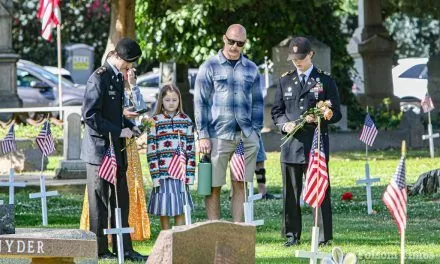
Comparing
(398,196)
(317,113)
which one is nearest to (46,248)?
(398,196)

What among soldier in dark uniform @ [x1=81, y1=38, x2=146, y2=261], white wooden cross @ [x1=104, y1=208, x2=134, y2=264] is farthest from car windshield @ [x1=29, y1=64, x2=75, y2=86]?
white wooden cross @ [x1=104, y1=208, x2=134, y2=264]

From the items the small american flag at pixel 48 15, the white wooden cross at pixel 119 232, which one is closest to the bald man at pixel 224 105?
the white wooden cross at pixel 119 232

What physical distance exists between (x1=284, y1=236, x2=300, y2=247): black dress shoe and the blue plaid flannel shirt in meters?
1.06

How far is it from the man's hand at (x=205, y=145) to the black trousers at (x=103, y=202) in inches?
47.3

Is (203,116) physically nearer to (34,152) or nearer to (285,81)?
(285,81)

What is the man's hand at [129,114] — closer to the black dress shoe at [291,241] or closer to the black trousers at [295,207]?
the black trousers at [295,207]

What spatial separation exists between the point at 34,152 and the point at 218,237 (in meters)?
15.5

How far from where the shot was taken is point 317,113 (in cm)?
1406

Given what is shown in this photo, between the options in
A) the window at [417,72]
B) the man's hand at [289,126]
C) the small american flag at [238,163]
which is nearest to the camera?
the man's hand at [289,126]

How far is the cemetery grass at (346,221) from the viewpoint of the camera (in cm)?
1368

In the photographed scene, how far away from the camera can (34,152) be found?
2523 cm

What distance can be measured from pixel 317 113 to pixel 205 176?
1281 millimetres

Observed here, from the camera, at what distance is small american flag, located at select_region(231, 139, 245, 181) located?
48.1 feet

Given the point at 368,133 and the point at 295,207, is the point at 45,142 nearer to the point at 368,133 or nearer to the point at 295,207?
the point at 368,133
